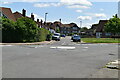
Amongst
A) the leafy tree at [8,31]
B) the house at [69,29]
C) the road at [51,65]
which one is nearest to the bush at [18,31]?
the leafy tree at [8,31]

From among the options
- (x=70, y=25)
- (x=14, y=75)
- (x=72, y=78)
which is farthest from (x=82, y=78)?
(x=70, y=25)

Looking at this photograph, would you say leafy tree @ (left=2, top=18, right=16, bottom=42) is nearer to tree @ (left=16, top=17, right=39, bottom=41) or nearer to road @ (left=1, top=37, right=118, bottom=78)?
tree @ (left=16, top=17, right=39, bottom=41)

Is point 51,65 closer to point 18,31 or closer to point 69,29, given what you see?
point 18,31

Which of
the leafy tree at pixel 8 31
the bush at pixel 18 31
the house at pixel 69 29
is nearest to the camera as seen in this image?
the leafy tree at pixel 8 31

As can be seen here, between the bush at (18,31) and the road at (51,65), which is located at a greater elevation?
the bush at (18,31)

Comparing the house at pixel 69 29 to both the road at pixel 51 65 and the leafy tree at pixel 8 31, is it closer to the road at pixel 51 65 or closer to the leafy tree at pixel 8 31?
the leafy tree at pixel 8 31

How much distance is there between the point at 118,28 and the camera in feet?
190

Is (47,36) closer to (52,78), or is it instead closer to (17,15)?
(17,15)

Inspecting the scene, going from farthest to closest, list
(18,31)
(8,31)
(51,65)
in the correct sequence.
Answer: (18,31), (8,31), (51,65)

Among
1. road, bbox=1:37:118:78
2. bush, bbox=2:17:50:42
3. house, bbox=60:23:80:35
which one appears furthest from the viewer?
house, bbox=60:23:80:35

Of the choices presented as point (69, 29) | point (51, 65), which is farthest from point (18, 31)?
point (69, 29)

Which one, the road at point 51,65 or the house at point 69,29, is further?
the house at point 69,29

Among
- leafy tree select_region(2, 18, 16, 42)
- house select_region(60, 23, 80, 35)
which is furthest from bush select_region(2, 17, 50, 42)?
house select_region(60, 23, 80, 35)

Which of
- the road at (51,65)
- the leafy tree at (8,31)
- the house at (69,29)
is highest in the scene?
the house at (69,29)
